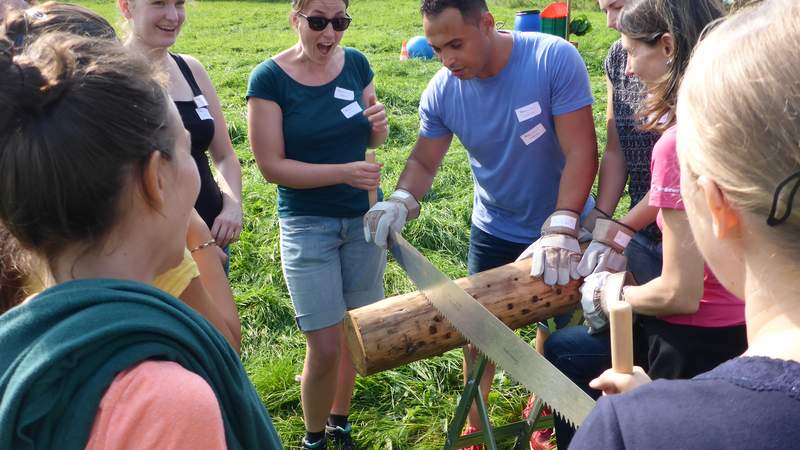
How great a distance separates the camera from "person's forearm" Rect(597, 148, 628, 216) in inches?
129

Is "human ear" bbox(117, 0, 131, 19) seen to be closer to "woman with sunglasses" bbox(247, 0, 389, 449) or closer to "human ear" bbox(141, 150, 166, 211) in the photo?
"woman with sunglasses" bbox(247, 0, 389, 449)

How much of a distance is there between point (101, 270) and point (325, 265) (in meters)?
2.25

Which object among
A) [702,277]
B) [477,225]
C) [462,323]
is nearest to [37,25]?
[462,323]

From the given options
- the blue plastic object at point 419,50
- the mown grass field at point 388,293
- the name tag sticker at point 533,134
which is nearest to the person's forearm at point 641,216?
the name tag sticker at point 533,134

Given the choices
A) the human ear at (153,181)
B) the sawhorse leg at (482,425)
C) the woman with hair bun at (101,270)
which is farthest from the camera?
the sawhorse leg at (482,425)

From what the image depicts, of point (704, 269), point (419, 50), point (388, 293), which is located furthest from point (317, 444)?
point (419, 50)

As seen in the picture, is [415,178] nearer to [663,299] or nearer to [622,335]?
[663,299]

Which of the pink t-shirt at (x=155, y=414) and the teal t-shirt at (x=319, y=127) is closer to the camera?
the pink t-shirt at (x=155, y=414)

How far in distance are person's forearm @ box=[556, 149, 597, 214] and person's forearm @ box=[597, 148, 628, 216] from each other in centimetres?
10

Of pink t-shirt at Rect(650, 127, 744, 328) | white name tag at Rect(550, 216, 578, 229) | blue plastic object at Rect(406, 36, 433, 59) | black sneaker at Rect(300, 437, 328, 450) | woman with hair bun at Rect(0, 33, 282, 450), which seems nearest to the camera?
woman with hair bun at Rect(0, 33, 282, 450)

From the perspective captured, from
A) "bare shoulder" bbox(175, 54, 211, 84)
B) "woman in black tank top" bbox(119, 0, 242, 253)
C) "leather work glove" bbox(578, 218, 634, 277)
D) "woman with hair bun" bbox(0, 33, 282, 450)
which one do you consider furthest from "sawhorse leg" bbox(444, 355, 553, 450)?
"bare shoulder" bbox(175, 54, 211, 84)

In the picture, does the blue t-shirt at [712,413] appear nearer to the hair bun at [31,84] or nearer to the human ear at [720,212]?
the human ear at [720,212]

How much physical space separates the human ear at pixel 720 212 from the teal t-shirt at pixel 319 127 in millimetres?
2661

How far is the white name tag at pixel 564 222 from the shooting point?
3131 millimetres
